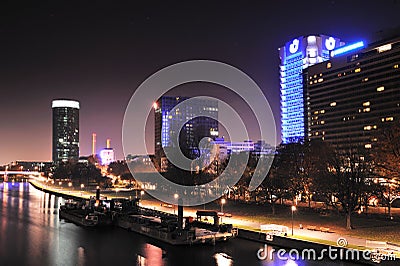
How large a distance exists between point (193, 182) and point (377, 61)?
65.8 metres

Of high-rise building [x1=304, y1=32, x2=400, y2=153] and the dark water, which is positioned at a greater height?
high-rise building [x1=304, y1=32, x2=400, y2=153]

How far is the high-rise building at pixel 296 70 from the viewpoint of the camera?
120 m

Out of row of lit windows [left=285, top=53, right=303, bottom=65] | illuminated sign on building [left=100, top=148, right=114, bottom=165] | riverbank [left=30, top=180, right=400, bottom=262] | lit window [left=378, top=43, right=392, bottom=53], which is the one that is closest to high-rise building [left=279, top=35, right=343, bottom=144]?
row of lit windows [left=285, top=53, right=303, bottom=65]

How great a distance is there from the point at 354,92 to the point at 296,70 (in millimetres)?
27892

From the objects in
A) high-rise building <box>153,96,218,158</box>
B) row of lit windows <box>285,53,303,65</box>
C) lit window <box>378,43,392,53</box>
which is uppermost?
row of lit windows <box>285,53,303,65</box>

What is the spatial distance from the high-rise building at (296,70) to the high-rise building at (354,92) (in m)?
7.18

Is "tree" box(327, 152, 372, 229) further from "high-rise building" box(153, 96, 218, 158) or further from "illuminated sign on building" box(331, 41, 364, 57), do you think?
"high-rise building" box(153, 96, 218, 158)

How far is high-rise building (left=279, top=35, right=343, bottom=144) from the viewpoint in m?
120

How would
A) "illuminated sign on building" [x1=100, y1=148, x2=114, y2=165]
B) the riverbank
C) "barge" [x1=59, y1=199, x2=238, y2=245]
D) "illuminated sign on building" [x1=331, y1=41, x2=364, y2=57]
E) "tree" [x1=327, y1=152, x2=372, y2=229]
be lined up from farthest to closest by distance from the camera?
"illuminated sign on building" [x1=100, y1=148, x2=114, y2=165] → "illuminated sign on building" [x1=331, y1=41, x2=364, y2=57] → "tree" [x1=327, y1=152, x2=372, y2=229] → "barge" [x1=59, y1=199, x2=238, y2=245] → the riverbank

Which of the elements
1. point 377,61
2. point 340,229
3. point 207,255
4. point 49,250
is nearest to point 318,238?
point 340,229

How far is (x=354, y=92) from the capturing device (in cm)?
10031

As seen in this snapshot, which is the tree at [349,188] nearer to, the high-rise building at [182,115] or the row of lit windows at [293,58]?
the high-rise building at [182,115]

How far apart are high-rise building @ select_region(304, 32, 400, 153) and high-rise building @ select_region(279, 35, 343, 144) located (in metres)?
7.18

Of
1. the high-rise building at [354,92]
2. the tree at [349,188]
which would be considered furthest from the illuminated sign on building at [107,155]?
the tree at [349,188]
